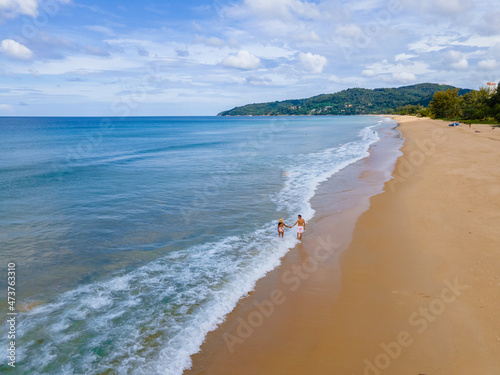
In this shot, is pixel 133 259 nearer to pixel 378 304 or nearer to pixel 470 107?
pixel 378 304

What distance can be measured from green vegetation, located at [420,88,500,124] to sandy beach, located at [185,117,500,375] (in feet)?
227

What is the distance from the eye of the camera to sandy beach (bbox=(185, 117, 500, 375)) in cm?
703

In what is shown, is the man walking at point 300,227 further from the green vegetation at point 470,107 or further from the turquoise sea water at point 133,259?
the green vegetation at point 470,107

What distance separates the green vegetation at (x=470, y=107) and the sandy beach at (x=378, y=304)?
227ft

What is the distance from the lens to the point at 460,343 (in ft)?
23.9

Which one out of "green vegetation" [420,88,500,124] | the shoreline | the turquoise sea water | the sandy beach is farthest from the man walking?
"green vegetation" [420,88,500,124]

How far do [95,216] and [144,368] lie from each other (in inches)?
506

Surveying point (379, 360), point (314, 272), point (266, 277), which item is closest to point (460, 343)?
point (379, 360)

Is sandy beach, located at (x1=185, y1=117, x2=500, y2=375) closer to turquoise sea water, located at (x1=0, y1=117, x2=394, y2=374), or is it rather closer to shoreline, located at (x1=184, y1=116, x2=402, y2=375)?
shoreline, located at (x1=184, y1=116, x2=402, y2=375)

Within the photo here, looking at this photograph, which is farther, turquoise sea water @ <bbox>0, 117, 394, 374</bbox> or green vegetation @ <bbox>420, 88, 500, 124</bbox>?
green vegetation @ <bbox>420, 88, 500, 124</bbox>

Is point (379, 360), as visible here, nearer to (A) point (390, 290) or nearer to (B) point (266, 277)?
(A) point (390, 290)

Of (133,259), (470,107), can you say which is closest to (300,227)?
(133,259)

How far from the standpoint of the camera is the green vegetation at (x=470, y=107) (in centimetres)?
7000

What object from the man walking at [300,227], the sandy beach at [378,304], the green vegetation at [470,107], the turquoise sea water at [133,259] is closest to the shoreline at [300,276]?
the sandy beach at [378,304]
